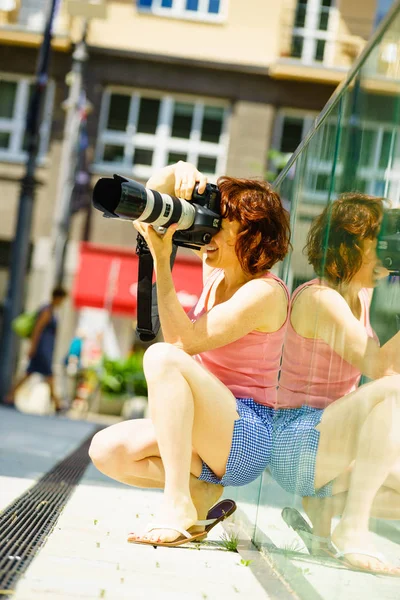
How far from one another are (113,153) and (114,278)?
108 inches

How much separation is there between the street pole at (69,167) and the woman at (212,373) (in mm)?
13975

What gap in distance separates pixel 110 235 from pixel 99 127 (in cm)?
200

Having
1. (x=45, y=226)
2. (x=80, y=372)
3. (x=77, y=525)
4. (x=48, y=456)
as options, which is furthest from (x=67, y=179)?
(x=77, y=525)

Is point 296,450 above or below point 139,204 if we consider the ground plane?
below

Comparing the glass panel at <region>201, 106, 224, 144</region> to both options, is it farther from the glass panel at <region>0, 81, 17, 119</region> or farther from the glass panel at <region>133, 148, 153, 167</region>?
the glass panel at <region>0, 81, 17, 119</region>

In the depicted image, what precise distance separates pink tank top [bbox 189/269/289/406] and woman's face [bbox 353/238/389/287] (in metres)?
0.79

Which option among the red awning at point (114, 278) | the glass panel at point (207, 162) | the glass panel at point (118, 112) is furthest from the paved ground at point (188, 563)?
the glass panel at point (118, 112)

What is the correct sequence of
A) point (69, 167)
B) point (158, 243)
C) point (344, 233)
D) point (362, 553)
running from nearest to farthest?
point (362, 553) → point (344, 233) → point (158, 243) → point (69, 167)

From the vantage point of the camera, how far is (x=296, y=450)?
2.84 meters

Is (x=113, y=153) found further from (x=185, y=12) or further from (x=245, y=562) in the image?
(x=245, y=562)

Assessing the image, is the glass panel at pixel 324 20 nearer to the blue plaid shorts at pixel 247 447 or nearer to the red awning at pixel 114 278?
the red awning at pixel 114 278

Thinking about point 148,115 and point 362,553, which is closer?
point 362,553

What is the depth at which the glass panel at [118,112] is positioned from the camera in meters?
17.9

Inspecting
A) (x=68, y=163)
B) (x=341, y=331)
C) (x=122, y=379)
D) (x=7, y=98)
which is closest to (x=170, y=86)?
(x=68, y=163)
